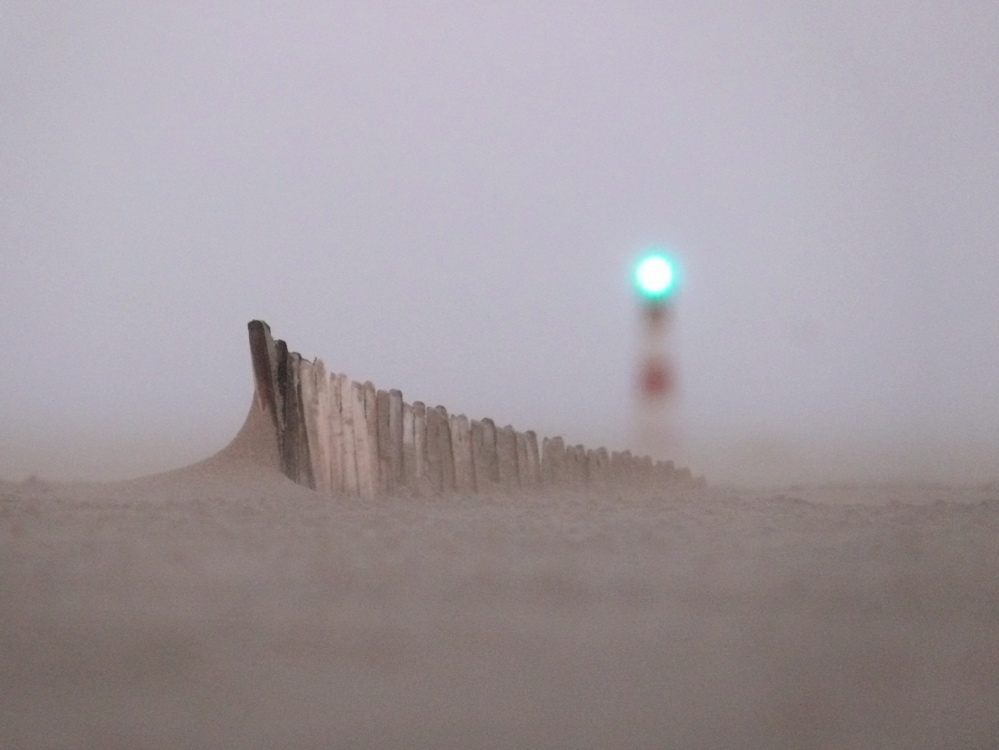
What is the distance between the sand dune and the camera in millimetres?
527

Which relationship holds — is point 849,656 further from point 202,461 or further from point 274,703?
point 202,461

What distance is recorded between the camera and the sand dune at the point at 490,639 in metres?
0.53

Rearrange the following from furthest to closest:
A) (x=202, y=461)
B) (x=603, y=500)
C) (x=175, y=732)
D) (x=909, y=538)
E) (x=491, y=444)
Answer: (x=202, y=461) → (x=491, y=444) → (x=603, y=500) → (x=909, y=538) → (x=175, y=732)

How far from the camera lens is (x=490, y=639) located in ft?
1.97

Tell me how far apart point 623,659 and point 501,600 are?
4.2 inches

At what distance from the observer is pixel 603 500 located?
1318mm

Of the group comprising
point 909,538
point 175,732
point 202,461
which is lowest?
point 175,732

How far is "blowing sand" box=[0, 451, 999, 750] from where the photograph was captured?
53 cm

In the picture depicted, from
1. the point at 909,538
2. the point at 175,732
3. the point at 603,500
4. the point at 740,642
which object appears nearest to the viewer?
the point at 175,732

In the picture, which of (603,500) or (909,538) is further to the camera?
(603,500)

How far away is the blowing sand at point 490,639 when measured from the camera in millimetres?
526

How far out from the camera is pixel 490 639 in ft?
1.97

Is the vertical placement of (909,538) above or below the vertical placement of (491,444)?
below

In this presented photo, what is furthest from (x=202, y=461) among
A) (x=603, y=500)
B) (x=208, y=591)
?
(x=208, y=591)
